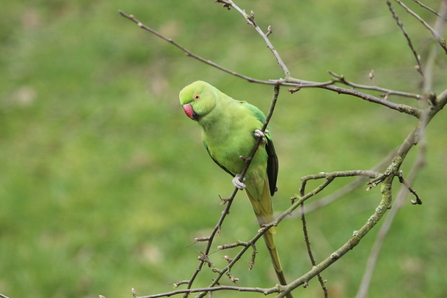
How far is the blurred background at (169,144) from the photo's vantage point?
4.68m

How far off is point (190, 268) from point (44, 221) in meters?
1.60

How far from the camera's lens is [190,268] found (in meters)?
4.71

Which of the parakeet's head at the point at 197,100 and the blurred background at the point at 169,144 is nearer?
the parakeet's head at the point at 197,100

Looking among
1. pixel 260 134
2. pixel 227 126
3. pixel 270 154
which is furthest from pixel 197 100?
pixel 270 154

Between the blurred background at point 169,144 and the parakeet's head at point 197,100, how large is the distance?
1319mm

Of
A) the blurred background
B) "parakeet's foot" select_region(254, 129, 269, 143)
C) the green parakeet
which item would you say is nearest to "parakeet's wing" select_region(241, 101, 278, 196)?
the green parakeet

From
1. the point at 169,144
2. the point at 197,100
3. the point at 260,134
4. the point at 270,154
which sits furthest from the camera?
the point at 169,144

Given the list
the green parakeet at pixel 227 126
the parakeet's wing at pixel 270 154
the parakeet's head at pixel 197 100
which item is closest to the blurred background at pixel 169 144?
the parakeet's wing at pixel 270 154

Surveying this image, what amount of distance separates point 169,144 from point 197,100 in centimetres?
285

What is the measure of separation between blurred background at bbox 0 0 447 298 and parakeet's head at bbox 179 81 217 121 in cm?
132

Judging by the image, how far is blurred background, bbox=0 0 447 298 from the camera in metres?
4.68

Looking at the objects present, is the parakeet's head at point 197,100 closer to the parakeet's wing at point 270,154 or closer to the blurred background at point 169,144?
the parakeet's wing at point 270,154

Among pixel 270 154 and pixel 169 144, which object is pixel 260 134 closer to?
pixel 270 154

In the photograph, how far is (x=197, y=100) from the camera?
308 centimetres
